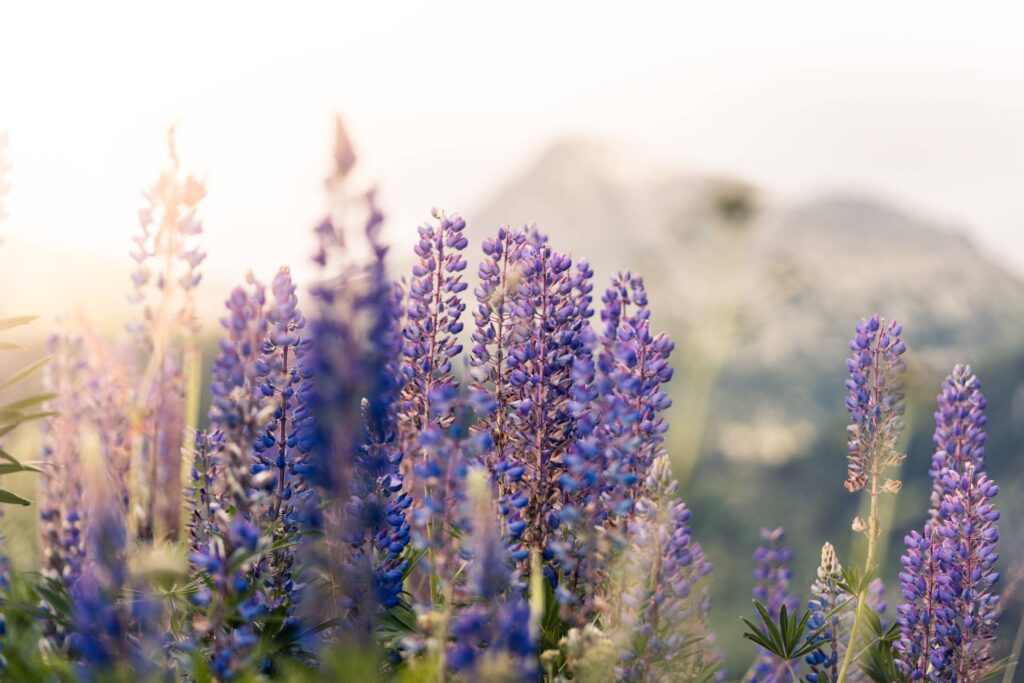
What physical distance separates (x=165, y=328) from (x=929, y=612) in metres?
2.54

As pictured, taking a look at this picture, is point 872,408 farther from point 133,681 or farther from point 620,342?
point 133,681

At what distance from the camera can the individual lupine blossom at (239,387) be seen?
7.20ft

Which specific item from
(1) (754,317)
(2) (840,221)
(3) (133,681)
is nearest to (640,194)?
(2) (840,221)

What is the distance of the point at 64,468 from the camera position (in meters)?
3.50

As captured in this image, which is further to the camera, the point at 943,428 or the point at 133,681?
the point at 943,428

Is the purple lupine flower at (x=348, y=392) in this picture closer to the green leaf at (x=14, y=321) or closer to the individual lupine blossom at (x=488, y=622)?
the individual lupine blossom at (x=488, y=622)

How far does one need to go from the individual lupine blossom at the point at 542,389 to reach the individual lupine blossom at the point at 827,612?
1.12 metres

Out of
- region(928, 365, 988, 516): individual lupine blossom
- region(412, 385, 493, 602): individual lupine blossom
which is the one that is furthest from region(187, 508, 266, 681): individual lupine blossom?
region(928, 365, 988, 516): individual lupine blossom

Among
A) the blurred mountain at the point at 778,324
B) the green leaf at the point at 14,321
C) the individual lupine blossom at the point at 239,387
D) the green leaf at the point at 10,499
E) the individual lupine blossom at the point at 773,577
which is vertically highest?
the blurred mountain at the point at 778,324

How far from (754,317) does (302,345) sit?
309 inches

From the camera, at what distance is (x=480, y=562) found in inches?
80.4

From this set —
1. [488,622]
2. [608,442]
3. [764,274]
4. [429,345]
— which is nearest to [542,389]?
[608,442]

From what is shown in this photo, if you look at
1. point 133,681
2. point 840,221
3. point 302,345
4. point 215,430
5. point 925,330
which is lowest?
point 133,681

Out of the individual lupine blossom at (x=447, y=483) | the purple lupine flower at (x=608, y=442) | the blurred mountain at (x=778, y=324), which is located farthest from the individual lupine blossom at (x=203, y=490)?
the blurred mountain at (x=778, y=324)
